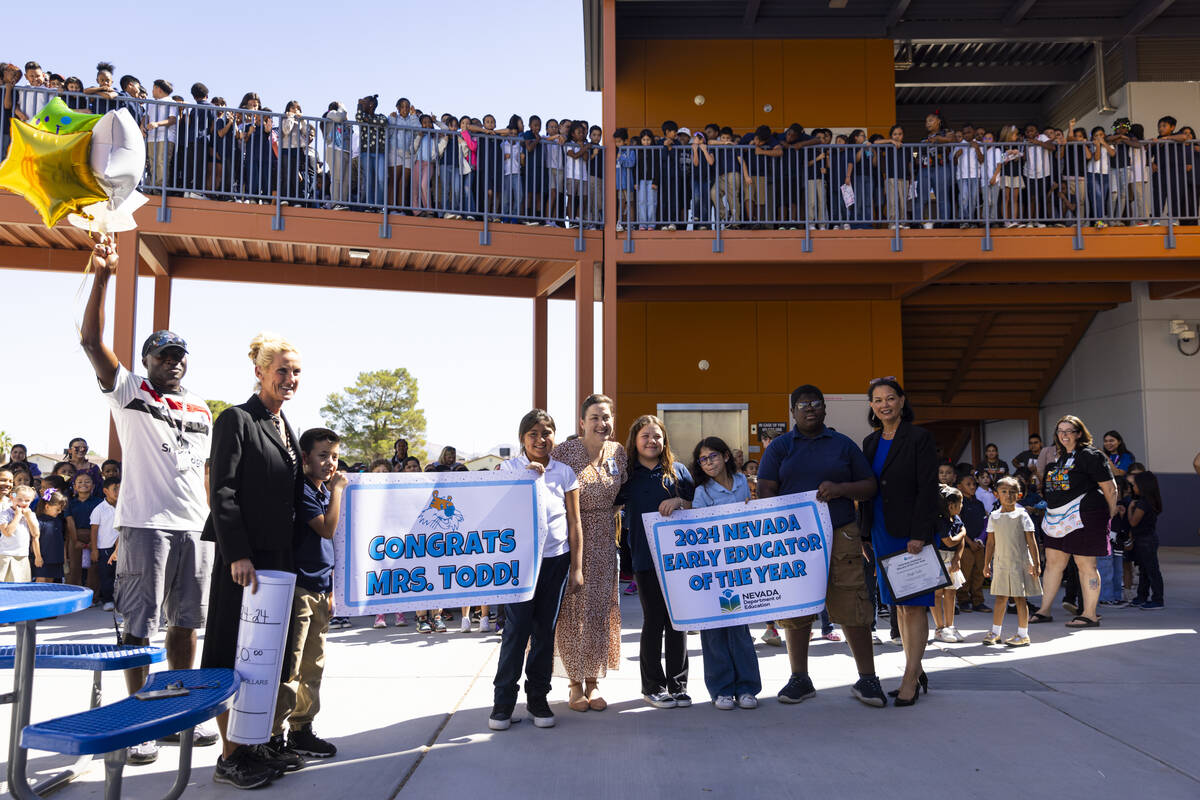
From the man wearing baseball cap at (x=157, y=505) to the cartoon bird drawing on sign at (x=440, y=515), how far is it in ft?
3.77

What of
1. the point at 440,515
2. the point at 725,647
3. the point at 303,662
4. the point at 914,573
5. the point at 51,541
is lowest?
the point at 725,647

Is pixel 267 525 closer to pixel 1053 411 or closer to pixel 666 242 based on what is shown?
pixel 666 242

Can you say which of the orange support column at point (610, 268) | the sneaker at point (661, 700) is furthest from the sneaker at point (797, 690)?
the orange support column at point (610, 268)

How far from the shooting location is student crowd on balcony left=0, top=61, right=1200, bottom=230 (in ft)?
37.2

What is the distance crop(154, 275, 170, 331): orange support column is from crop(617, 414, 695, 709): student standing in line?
10.0 m

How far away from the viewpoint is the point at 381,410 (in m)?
56.9

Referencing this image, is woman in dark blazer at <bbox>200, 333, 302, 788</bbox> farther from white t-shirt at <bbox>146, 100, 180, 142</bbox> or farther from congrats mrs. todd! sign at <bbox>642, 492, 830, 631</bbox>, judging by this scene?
white t-shirt at <bbox>146, 100, 180, 142</bbox>

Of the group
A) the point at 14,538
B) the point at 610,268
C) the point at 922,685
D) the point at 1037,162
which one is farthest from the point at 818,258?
the point at 14,538

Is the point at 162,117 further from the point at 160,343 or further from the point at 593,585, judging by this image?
the point at 593,585

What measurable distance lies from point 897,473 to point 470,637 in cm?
427

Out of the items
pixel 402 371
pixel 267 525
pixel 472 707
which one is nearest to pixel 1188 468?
pixel 472 707

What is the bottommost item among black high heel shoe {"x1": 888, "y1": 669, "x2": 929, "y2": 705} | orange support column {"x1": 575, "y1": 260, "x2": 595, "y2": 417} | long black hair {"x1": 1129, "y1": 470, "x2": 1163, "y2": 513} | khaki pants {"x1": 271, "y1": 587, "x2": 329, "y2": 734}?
black high heel shoe {"x1": 888, "y1": 669, "x2": 929, "y2": 705}

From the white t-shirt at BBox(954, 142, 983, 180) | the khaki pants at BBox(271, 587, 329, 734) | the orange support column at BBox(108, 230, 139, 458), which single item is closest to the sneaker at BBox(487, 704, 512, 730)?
the khaki pants at BBox(271, 587, 329, 734)

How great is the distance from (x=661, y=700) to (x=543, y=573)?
1109 millimetres
